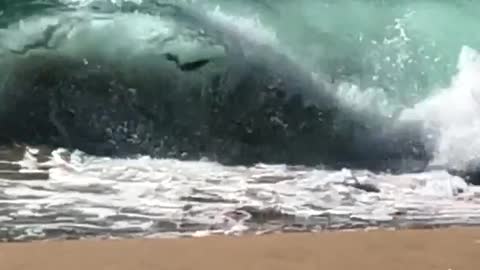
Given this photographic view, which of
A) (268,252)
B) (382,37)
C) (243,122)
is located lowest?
(268,252)

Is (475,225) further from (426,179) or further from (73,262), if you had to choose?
(73,262)

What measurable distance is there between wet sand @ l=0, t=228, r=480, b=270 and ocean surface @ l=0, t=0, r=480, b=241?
0.02 metres

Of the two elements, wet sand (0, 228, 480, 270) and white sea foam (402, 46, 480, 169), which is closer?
wet sand (0, 228, 480, 270)

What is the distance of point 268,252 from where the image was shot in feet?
4.75

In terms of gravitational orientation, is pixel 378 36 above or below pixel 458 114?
above

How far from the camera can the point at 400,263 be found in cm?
146

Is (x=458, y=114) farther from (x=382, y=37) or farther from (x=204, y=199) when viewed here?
(x=204, y=199)

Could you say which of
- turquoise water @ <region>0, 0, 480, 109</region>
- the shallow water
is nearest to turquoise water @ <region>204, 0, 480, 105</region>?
turquoise water @ <region>0, 0, 480, 109</region>

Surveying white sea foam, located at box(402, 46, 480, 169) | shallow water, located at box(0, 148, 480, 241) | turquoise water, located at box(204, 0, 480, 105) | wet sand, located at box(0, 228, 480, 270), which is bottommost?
wet sand, located at box(0, 228, 480, 270)

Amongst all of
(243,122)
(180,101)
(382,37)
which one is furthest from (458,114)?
(180,101)

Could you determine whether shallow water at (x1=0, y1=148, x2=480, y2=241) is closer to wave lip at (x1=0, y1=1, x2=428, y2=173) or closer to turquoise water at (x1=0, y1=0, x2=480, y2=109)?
wave lip at (x1=0, y1=1, x2=428, y2=173)

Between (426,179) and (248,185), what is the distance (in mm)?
338

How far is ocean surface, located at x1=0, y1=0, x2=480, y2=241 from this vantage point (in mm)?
1401

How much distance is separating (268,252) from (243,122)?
0.23m
